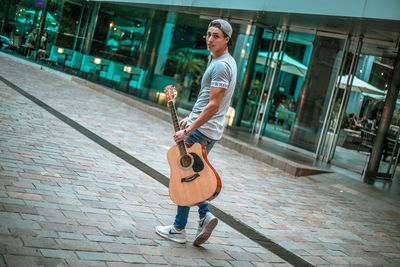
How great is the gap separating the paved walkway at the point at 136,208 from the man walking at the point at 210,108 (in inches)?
6.2

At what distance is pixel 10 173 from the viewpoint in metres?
5.06

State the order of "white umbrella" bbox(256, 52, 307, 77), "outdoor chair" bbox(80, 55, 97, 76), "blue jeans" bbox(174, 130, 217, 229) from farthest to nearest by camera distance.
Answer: "outdoor chair" bbox(80, 55, 97, 76) → "white umbrella" bbox(256, 52, 307, 77) → "blue jeans" bbox(174, 130, 217, 229)

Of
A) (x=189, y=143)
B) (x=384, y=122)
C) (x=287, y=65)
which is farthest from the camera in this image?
(x=287, y=65)

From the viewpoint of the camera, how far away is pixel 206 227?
13.6 ft

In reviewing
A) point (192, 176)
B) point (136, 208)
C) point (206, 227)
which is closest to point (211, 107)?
point (192, 176)

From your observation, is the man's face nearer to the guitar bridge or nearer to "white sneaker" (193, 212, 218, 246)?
the guitar bridge

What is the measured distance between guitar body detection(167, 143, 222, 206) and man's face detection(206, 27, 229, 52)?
91 centimetres

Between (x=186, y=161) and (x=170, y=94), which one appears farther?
(x=170, y=94)

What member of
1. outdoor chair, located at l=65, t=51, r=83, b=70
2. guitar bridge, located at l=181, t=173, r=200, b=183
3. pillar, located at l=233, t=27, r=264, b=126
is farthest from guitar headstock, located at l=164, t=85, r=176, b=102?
outdoor chair, located at l=65, t=51, r=83, b=70

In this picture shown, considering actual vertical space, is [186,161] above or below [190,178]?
above

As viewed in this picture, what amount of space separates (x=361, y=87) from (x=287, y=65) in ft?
9.63

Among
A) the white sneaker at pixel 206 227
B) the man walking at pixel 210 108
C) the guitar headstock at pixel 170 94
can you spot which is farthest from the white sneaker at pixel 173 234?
the guitar headstock at pixel 170 94

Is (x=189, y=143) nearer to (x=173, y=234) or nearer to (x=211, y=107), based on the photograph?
(x=211, y=107)

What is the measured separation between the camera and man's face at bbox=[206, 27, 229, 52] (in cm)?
411
